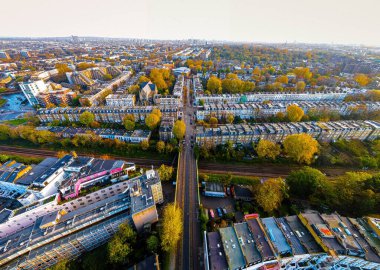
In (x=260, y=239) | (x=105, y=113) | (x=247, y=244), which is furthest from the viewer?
(x=105, y=113)

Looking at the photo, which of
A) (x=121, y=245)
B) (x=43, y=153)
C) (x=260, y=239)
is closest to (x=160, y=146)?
(x=121, y=245)

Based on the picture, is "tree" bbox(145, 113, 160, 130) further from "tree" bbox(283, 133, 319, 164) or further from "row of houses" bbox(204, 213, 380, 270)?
"tree" bbox(283, 133, 319, 164)

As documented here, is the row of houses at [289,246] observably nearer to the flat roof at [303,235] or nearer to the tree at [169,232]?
the flat roof at [303,235]

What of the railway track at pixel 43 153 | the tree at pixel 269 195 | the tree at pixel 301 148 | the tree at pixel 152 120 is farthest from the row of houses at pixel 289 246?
the tree at pixel 152 120

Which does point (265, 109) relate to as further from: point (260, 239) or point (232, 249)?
point (232, 249)

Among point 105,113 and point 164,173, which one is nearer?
point 164,173
